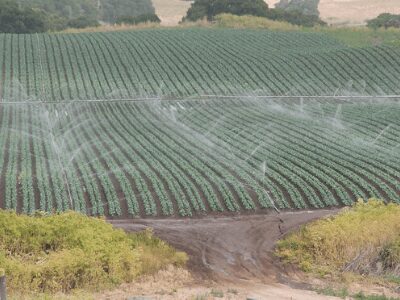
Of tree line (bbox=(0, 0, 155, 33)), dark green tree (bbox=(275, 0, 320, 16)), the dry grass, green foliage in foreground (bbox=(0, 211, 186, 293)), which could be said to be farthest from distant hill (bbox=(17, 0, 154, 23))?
green foliage in foreground (bbox=(0, 211, 186, 293))

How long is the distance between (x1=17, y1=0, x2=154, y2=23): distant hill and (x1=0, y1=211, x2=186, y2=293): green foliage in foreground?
6994 centimetres

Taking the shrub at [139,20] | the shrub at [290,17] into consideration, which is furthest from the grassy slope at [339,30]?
the shrub at [139,20]

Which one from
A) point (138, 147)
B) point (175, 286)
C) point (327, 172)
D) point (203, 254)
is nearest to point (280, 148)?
point (327, 172)

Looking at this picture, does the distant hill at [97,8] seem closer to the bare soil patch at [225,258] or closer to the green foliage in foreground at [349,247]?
the bare soil patch at [225,258]

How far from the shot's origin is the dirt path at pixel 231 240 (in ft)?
53.1

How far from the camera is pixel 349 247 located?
16828 millimetres

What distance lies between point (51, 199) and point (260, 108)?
16.0m

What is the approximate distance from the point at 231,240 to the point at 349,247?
2.93 meters

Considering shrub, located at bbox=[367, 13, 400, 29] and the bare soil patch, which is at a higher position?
shrub, located at bbox=[367, 13, 400, 29]

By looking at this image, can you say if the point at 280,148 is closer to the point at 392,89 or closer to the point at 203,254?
the point at 203,254

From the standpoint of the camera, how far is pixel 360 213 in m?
18.2

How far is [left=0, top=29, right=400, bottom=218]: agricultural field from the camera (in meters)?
20.8

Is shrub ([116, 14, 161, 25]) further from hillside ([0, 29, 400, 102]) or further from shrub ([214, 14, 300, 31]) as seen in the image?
hillside ([0, 29, 400, 102])

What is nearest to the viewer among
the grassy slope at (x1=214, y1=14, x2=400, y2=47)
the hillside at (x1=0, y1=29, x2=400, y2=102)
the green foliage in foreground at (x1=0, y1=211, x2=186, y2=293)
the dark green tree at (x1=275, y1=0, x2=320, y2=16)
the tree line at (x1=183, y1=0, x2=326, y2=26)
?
the green foliage in foreground at (x1=0, y1=211, x2=186, y2=293)
